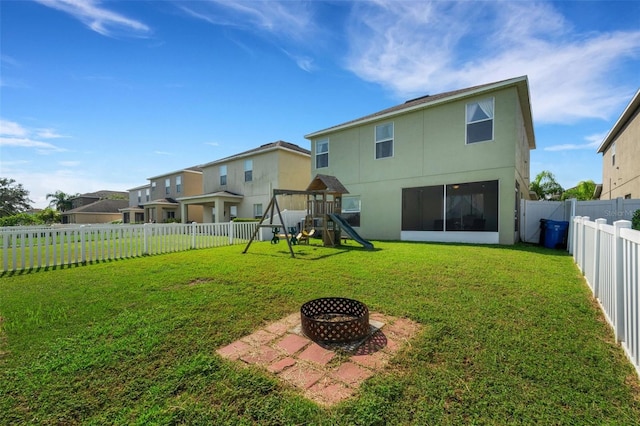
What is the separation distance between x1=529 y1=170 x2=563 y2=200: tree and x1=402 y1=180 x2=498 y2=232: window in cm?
2109

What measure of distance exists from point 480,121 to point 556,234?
16.2 feet

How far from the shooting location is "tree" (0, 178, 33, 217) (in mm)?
42531

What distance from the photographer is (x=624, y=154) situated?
583 inches

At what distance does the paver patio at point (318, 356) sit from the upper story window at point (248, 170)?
1818 cm

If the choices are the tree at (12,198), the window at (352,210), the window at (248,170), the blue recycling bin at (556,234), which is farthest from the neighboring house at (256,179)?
the tree at (12,198)

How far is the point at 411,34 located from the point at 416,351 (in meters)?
9.41

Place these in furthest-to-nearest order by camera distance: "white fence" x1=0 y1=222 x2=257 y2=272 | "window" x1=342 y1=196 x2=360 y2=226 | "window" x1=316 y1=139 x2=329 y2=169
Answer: "window" x1=316 y1=139 x2=329 y2=169 < "window" x1=342 y1=196 x2=360 y2=226 < "white fence" x1=0 y1=222 x2=257 y2=272

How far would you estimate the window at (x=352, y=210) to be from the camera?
1427 centimetres

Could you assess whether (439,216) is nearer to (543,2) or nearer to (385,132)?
(385,132)

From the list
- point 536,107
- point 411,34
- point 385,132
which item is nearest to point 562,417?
point 411,34

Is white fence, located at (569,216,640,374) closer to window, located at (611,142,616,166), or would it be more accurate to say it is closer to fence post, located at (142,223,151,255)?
fence post, located at (142,223,151,255)

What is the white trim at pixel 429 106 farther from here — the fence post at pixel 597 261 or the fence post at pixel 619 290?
the fence post at pixel 619 290

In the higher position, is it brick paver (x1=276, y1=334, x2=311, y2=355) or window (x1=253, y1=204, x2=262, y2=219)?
window (x1=253, y1=204, x2=262, y2=219)

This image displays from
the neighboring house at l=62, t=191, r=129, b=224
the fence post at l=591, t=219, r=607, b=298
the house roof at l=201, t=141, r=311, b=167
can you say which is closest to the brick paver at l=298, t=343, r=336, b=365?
the fence post at l=591, t=219, r=607, b=298
